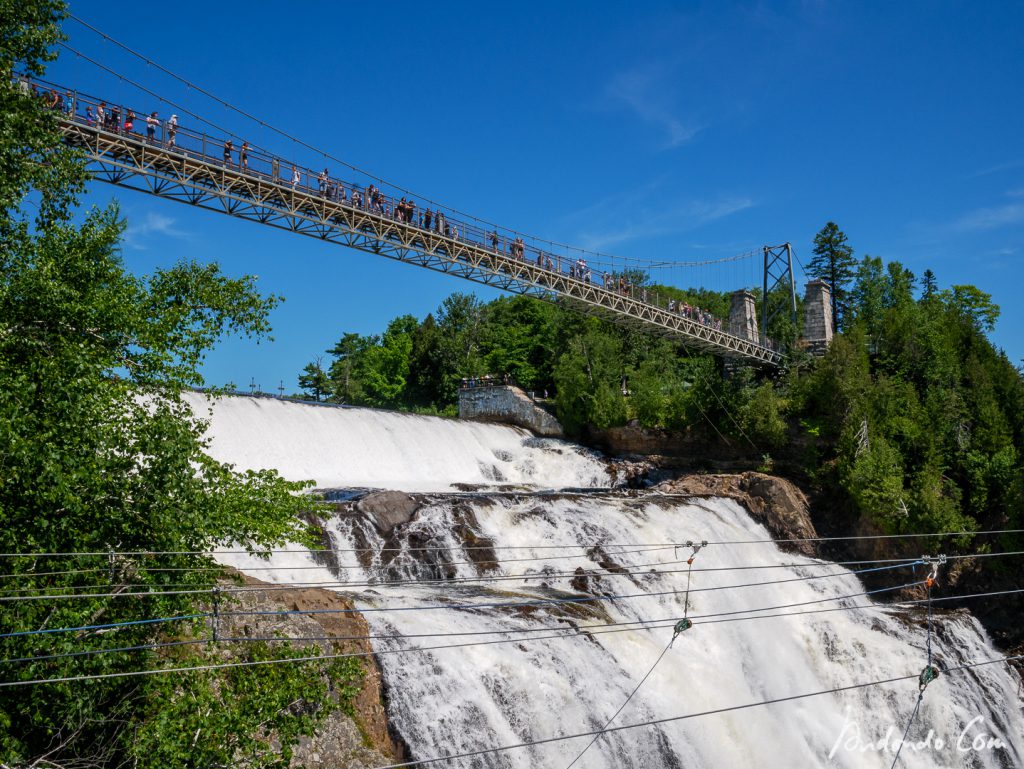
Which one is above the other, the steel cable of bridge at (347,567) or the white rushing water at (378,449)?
the white rushing water at (378,449)

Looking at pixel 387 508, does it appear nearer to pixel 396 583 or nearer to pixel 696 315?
pixel 396 583

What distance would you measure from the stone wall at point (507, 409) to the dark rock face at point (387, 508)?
19.5 meters

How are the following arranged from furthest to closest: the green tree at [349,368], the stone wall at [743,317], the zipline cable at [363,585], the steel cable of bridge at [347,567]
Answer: the green tree at [349,368], the stone wall at [743,317], the steel cable of bridge at [347,567], the zipline cable at [363,585]

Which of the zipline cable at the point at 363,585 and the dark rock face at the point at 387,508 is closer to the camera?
the zipline cable at the point at 363,585

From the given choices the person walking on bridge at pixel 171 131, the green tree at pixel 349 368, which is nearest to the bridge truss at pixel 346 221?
the person walking on bridge at pixel 171 131

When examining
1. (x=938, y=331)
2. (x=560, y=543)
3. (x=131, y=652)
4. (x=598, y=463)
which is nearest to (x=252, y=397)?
(x=560, y=543)

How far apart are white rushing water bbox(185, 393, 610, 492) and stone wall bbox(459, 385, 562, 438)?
258 cm

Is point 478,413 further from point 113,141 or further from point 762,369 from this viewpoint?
point 113,141

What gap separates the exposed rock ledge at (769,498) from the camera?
27.9 meters

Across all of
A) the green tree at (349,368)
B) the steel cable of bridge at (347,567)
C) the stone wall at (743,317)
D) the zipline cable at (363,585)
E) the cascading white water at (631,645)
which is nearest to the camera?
the zipline cable at (363,585)

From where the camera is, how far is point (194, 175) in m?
21.3

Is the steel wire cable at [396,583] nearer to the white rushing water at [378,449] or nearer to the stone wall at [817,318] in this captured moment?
the white rushing water at [378,449]

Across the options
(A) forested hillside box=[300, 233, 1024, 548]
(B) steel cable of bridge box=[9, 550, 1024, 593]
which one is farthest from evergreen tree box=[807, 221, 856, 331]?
(B) steel cable of bridge box=[9, 550, 1024, 593]

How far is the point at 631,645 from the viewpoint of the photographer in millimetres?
15297
